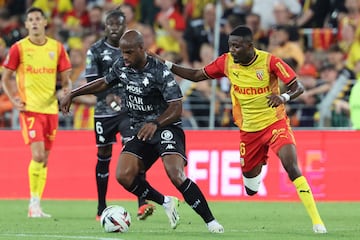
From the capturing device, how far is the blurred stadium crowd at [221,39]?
19.6 meters

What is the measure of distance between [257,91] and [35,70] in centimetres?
386

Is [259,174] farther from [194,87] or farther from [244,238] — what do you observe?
[194,87]

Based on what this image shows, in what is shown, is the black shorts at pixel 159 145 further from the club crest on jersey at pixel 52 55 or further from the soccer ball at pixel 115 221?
the club crest on jersey at pixel 52 55

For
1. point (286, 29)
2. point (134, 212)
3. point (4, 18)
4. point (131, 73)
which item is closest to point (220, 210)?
point (134, 212)

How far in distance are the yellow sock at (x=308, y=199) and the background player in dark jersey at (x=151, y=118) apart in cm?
98

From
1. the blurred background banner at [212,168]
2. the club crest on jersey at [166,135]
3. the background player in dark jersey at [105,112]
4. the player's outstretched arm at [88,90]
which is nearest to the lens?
the club crest on jersey at [166,135]

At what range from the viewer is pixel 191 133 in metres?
17.6

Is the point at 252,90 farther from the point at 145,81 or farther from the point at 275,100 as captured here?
the point at 145,81

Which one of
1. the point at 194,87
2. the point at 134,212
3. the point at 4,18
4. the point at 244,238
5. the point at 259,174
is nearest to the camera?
the point at 244,238

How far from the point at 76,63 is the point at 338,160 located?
607 cm

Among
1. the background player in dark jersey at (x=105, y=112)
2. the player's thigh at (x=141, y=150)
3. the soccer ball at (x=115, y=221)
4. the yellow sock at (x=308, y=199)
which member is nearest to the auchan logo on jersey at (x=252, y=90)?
the yellow sock at (x=308, y=199)

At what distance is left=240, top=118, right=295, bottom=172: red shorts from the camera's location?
1177cm

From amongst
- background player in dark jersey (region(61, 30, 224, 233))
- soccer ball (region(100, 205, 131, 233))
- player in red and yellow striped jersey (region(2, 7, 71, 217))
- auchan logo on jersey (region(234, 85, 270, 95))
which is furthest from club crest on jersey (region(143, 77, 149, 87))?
player in red and yellow striped jersey (region(2, 7, 71, 217))

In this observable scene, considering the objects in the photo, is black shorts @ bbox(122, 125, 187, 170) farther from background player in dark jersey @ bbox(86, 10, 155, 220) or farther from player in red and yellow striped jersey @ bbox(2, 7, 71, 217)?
player in red and yellow striped jersey @ bbox(2, 7, 71, 217)
